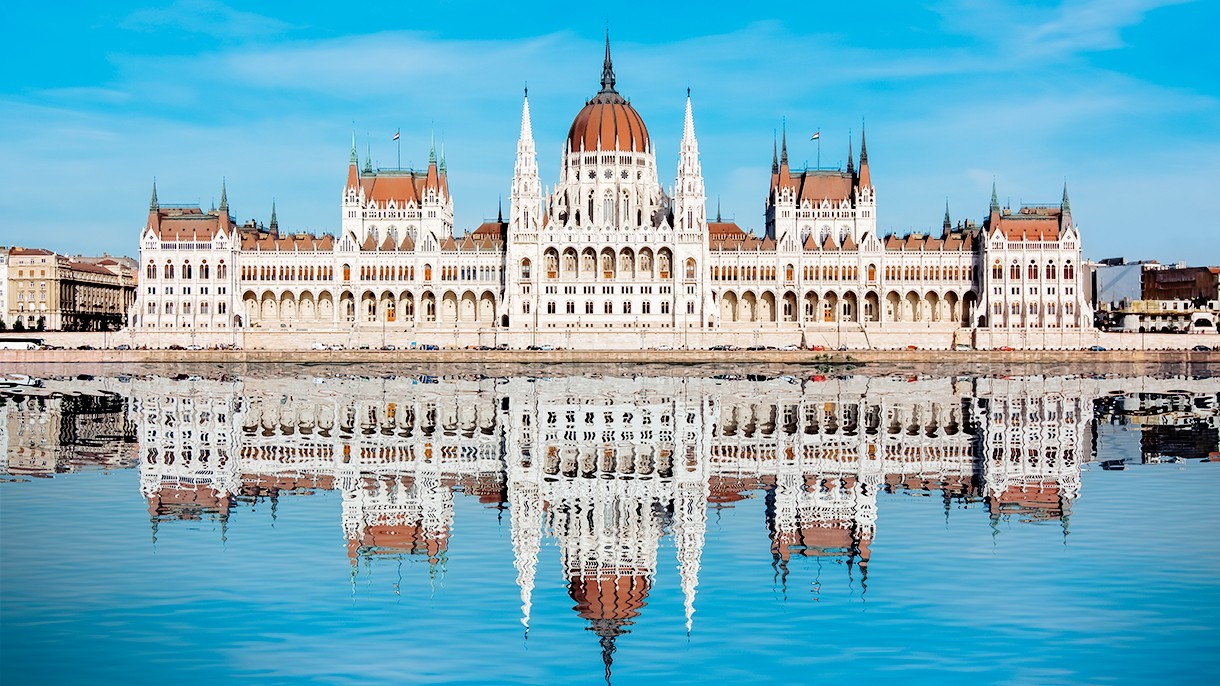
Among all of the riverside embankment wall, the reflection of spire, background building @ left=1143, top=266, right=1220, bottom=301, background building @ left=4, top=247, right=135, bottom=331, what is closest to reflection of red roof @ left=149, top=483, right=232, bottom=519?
the reflection of spire

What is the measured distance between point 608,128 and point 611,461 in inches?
4067

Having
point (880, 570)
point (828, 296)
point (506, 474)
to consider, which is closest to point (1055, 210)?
point (828, 296)

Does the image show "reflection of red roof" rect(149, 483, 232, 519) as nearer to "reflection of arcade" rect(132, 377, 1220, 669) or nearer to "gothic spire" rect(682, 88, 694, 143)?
"reflection of arcade" rect(132, 377, 1220, 669)

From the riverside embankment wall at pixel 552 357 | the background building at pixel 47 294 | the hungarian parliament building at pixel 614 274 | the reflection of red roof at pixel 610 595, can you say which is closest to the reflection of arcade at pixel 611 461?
the reflection of red roof at pixel 610 595

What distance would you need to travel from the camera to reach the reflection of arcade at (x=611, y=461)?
96.4 feet

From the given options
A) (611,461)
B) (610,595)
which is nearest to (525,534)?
(610,595)

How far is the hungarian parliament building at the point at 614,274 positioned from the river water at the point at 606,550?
77.5m

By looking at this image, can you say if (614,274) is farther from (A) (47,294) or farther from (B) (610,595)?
(B) (610,595)

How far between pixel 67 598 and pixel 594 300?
113 m

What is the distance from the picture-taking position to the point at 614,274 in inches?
5404

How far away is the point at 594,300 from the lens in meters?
136

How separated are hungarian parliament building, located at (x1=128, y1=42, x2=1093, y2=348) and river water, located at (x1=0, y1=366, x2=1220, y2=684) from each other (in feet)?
254

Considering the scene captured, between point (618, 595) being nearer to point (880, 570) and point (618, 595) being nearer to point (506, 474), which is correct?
point (880, 570)

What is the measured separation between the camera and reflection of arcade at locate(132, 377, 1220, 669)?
29.4m
